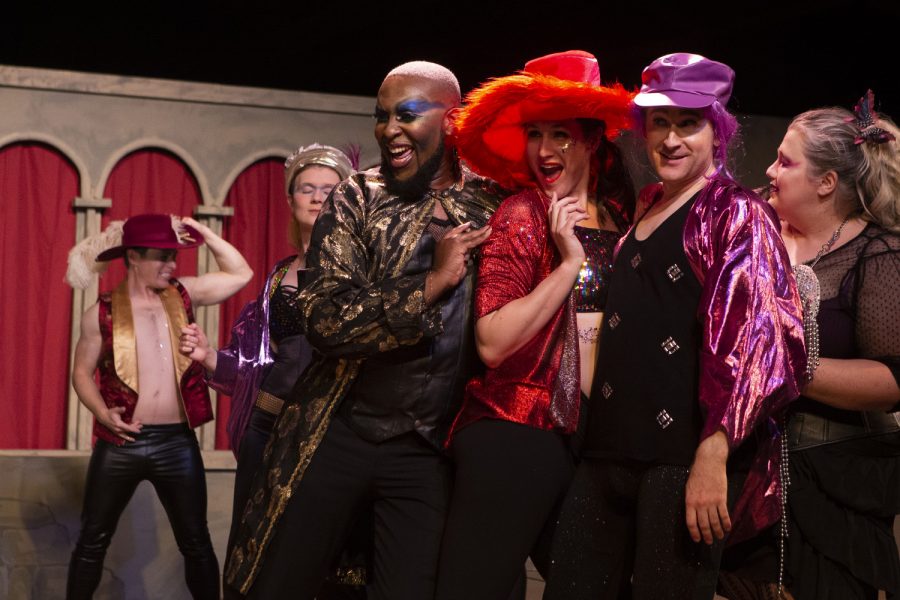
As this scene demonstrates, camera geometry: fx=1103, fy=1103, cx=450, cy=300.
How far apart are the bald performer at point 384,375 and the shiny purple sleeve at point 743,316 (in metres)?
0.56

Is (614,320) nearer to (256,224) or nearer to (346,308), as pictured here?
(346,308)

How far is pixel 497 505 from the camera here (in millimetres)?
2447

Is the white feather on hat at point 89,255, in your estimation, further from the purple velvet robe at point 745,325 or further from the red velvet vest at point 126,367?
the purple velvet robe at point 745,325

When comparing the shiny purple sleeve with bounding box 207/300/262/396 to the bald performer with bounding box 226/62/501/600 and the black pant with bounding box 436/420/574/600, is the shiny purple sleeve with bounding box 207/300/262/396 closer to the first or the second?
the bald performer with bounding box 226/62/501/600

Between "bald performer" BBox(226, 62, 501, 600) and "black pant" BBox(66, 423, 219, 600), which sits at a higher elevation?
"bald performer" BBox(226, 62, 501, 600)

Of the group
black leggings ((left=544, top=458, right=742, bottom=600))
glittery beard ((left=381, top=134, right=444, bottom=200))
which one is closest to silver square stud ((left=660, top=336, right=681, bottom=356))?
black leggings ((left=544, top=458, right=742, bottom=600))

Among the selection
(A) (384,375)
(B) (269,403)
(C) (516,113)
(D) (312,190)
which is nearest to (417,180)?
(C) (516,113)

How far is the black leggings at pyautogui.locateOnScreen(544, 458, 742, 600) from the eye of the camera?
2273 mm

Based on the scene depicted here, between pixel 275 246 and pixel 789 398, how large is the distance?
4643 mm

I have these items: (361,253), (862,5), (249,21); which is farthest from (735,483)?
(249,21)

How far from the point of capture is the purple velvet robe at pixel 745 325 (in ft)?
7.23

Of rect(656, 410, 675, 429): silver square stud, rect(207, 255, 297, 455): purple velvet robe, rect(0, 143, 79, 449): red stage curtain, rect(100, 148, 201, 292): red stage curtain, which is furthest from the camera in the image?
rect(100, 148, 201, 292): red stage curtain

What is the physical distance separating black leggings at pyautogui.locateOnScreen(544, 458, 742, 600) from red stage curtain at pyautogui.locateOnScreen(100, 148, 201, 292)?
4398mm

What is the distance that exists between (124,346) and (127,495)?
0.66 m
